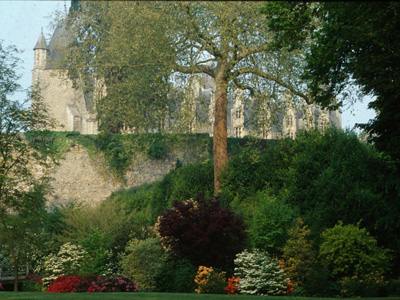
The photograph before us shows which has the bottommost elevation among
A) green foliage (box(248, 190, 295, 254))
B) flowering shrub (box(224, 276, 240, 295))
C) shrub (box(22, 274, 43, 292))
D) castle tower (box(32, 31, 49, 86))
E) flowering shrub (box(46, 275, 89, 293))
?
shrub (box(22, 274, 43, 292))

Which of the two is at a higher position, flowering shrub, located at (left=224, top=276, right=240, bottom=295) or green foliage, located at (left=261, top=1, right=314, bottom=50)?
green foliage, located at (left=261, top=1, right=314, bottom=50)

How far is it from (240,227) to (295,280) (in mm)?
2018

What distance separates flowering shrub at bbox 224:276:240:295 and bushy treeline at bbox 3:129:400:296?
3cm

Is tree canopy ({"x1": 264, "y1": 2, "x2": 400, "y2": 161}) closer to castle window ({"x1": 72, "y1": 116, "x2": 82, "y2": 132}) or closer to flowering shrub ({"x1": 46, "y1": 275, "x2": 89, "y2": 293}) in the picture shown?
flowering shrub ({"x1": 46, "y1": 275, "x2": 89, "y2": 293})

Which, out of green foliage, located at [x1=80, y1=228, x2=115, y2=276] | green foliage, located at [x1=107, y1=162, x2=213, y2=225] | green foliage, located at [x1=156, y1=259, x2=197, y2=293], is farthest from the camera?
green foliage, located at [x1=107, y1=162, x2=213, y2=225]

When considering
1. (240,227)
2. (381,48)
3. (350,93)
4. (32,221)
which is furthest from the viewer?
(32,221)

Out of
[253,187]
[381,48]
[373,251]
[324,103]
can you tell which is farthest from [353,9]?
[253,187]

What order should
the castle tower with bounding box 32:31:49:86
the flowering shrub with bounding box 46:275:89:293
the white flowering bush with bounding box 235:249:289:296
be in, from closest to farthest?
the white flowering bush with bounding box 235:249:289:296
the flowering shrub with bounding box 46:275:89:293
the castle tower with bounding box 32:31:49:86

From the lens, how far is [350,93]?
39.7 ft

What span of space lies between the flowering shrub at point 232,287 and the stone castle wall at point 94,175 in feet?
64.2

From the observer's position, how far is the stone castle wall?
3478 centimetres

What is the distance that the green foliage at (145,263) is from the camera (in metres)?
16.9

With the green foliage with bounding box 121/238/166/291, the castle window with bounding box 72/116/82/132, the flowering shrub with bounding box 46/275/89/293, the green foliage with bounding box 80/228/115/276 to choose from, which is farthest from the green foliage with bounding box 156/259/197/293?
the castle window with bounding box 72/116/82/132

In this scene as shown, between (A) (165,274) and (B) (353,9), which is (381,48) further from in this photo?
(A) (165,274)
